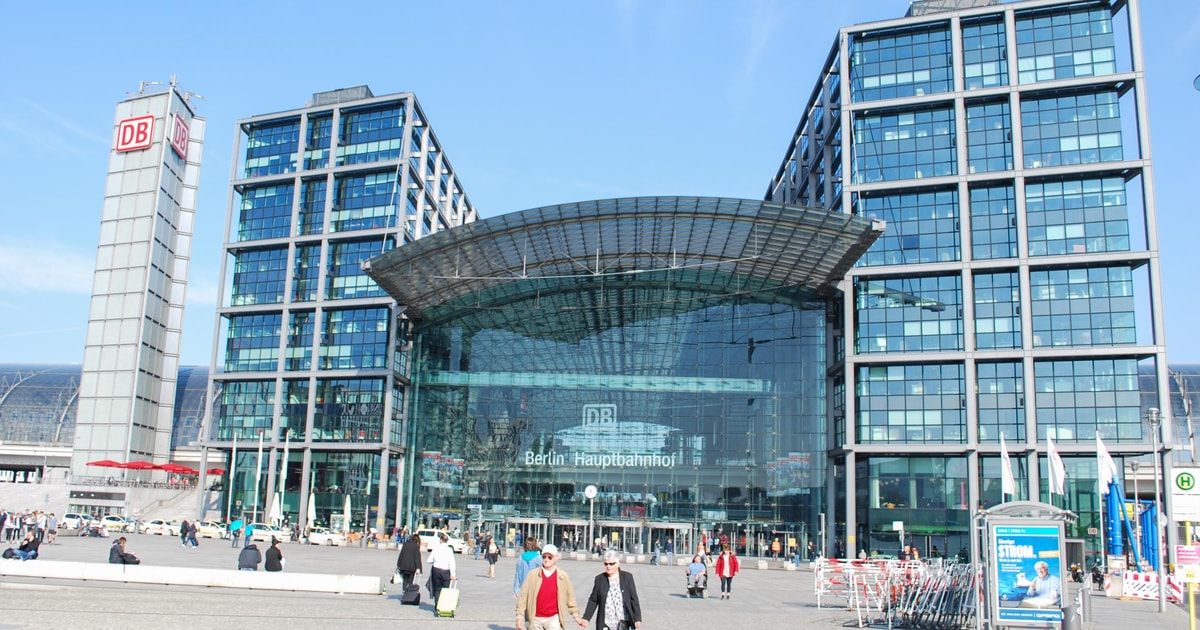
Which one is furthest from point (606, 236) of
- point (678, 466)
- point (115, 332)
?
point (115, 332)

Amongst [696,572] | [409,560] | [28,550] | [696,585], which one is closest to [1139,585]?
[696,585]

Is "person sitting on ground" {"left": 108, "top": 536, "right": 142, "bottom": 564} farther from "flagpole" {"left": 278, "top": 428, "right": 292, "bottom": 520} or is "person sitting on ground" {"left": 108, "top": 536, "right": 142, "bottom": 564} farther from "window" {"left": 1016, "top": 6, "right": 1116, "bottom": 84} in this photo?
"window" {"left": 1016, "top": 6, "right": 1116, "bottom": 84}

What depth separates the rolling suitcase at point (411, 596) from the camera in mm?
20797

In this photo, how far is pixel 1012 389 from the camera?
53.6 meters

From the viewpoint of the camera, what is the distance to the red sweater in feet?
39.0

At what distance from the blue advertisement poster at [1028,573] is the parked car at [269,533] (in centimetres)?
4433

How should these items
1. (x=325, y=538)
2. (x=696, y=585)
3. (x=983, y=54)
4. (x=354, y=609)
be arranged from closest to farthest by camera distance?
(x=354, y=609) < (x=696, y=585) < (x=983, y=54) < (x=325, y=538)

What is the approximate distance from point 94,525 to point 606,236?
32456 millimetres

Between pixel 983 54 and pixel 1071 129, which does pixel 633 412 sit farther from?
pixel 1071 129

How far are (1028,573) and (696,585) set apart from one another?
1131 centimetres

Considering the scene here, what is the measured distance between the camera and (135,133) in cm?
8938

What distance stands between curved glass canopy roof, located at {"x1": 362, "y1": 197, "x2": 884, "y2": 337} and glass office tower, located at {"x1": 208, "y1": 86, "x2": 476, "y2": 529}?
5.55m

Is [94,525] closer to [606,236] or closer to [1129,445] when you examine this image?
[606,236]

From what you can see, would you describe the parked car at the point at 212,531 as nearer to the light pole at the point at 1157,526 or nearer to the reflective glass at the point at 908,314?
the reflective glass at the point at 908,314
